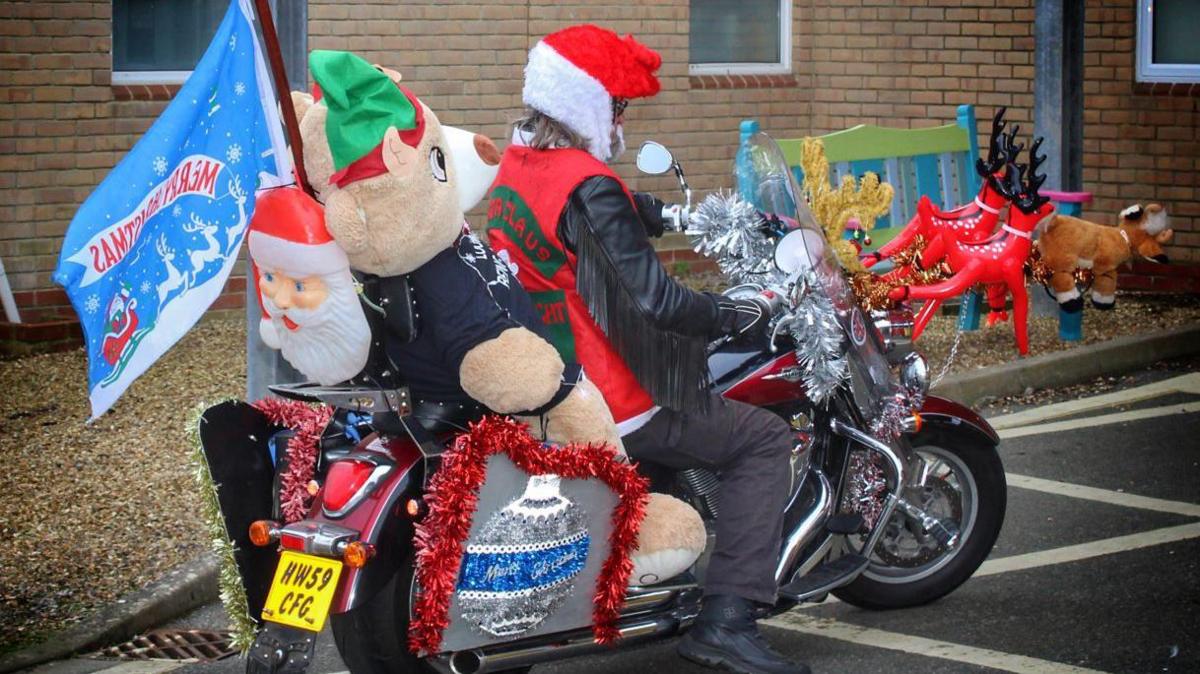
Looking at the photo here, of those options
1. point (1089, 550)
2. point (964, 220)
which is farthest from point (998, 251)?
point (1089, 550)

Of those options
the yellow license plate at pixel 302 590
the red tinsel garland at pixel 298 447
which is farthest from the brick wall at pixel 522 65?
the yellow license plate at pixel 302 590

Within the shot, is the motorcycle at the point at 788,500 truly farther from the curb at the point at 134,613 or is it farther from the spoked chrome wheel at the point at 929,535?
the curb at the point at 134,613

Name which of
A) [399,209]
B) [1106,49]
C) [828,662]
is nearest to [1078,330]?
[1106,49]

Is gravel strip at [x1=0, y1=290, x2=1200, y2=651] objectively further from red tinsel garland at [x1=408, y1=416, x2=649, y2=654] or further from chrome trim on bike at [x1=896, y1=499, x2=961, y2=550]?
chrome trim on bike at [x1=896, y1=499, x2=961, y2=550]

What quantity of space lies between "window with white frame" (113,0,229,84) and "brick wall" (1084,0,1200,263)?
19.0ft

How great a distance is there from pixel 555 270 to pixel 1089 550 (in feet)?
8.85

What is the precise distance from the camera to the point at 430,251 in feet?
13.4

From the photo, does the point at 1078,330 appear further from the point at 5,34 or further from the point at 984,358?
the point at 5,34

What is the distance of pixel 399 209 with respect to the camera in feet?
13.1

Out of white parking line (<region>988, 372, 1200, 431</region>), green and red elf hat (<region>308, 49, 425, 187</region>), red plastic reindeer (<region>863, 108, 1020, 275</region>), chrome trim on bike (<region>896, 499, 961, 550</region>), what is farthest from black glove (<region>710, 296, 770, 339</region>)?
red plastic reindeer (<region>863, 108, 1020, 275</region>)

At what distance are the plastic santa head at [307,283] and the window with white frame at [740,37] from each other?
316 inches

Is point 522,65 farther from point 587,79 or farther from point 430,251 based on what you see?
point 430,251

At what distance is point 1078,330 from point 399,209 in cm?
634

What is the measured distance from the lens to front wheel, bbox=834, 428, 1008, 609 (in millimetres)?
5387
